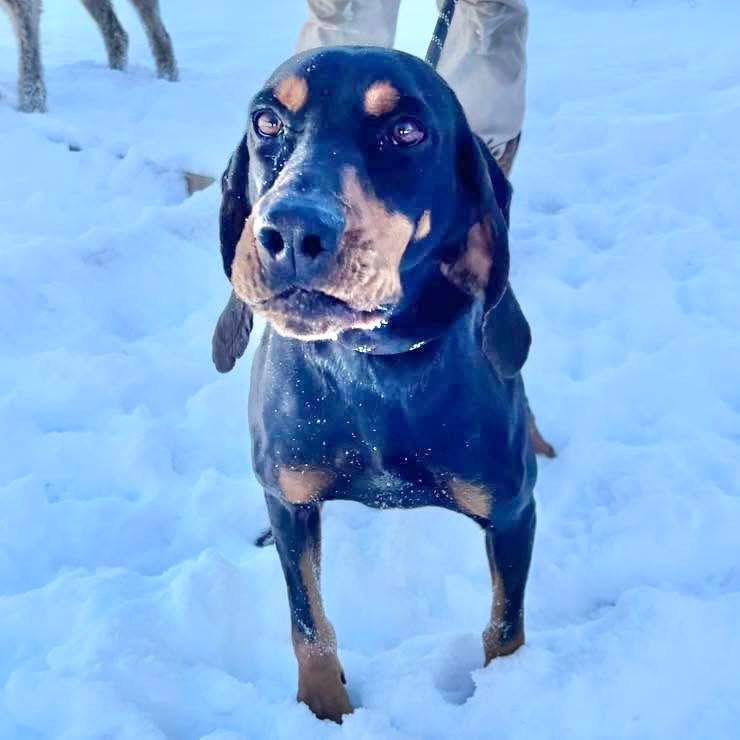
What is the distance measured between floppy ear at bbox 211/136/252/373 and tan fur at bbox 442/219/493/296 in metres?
0.42

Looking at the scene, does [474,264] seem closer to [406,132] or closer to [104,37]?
[406,132]

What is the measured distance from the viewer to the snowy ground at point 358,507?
1934 millimetres

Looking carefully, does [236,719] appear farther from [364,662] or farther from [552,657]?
[552,657]

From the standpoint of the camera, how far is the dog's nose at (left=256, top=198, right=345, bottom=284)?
1.30 metres

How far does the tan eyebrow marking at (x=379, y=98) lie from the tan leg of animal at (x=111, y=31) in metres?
4.96

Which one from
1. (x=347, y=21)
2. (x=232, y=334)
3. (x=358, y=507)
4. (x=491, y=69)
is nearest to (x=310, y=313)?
(x=232, y=334)

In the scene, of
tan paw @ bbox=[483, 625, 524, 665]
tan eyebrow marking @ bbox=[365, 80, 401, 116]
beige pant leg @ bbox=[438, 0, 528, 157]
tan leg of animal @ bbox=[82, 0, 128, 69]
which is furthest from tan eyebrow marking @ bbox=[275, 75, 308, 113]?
tan leg of animal @ bbox=[82, 0, 128, 69]

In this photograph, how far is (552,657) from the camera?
1.98 meters

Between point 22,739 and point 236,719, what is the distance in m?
0.44

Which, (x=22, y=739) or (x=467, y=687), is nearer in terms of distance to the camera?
(x=22, y=739)

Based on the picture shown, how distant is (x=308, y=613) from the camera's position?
1.89m

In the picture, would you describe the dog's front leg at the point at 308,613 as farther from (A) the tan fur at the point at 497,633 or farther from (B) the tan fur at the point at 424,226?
(B) the tan fur at the point at 424,226

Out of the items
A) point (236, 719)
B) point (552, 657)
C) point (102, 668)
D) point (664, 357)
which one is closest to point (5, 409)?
point (102, 668)

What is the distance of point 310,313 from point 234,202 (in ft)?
1.50
